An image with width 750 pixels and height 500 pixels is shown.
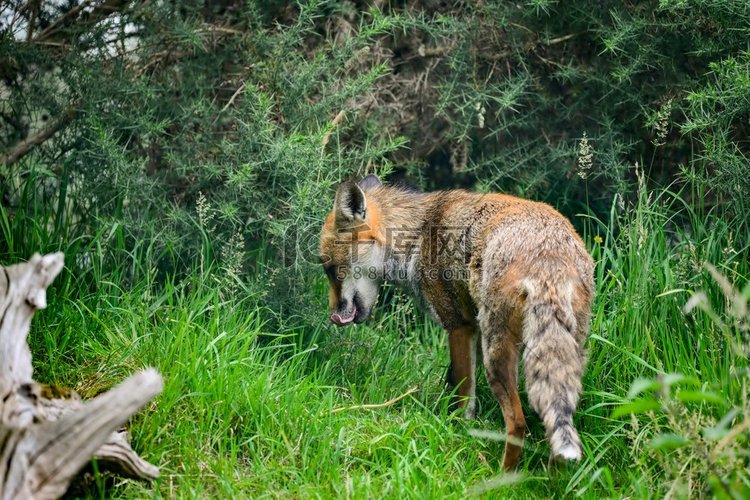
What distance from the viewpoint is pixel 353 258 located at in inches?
234

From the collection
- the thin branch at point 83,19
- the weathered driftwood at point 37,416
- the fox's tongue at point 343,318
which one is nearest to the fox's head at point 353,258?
the fox's tongue at point 343,318

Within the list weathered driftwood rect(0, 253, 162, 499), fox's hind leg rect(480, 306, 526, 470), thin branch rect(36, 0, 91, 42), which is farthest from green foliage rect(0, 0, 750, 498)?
weathered driftwood rect(0, 253, 162, 499)

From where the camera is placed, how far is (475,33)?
7.03m

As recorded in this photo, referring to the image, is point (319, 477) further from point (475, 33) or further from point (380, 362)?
point (475, 33)

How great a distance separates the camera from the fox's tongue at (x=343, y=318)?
591cm

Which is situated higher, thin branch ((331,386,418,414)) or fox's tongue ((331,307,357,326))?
fox's tongue ((331,307,357,326))

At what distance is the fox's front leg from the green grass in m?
0.14

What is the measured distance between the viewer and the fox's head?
19.3 feet

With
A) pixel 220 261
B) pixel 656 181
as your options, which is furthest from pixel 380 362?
pixel 656 181

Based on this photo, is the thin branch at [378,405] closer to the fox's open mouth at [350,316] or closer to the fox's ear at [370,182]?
the fox's open mouth at [350,316]

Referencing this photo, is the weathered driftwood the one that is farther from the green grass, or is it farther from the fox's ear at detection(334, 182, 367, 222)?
the fox's ear at detection(334, 182, 367, 222)

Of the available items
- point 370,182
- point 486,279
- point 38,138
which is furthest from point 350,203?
point 38,138

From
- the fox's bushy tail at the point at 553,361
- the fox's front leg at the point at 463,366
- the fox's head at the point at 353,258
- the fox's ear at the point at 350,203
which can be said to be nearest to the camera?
the fox's bushy tail at the point at 553,361

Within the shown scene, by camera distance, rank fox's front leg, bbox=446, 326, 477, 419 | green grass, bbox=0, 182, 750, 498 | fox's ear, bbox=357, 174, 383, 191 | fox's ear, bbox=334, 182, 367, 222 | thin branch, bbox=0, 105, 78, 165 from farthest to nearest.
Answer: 1. thin branch, bbox=0, 105, 78, 165
2. fox's ear, bbox=357, 174, 383, 191
3. fox's ear, bbox=334, 182, 367, 222
4. fox's front leg, bbox=446, 326, 477, 419
5. green grass, bbox=0, 182, 750, 498
